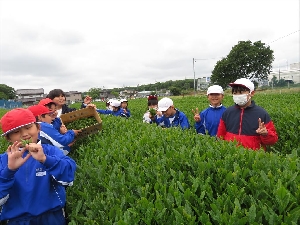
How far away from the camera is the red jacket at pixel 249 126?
3711mm

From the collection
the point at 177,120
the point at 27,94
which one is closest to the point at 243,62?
the point at 177,120

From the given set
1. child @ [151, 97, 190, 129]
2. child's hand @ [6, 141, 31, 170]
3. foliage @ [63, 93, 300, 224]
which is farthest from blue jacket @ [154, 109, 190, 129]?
child's hand @ [6, 141, 31, 170]

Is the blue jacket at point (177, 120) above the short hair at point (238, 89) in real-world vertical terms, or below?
below

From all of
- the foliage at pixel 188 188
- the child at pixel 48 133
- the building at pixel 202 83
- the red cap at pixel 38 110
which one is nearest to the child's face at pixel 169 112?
the foliage at pixel 188 188

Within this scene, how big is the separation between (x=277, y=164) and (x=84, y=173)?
1942 millimetres

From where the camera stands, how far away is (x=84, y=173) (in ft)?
9.63

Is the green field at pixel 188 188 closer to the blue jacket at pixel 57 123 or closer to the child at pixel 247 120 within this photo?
the child at pixel 247 120

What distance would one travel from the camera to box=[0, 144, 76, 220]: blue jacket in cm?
218

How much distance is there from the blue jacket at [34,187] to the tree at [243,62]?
54.2m

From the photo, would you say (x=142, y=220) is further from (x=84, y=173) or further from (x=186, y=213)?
(x=84, y=173)

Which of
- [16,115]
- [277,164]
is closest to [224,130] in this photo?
[277,164]

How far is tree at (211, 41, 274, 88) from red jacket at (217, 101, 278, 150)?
52.0 metres

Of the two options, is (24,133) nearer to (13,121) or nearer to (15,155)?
(13,121)

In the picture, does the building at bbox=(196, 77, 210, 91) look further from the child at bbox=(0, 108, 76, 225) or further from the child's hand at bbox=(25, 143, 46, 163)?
the child's hand at bbox=(25, 143, 46, 163)
